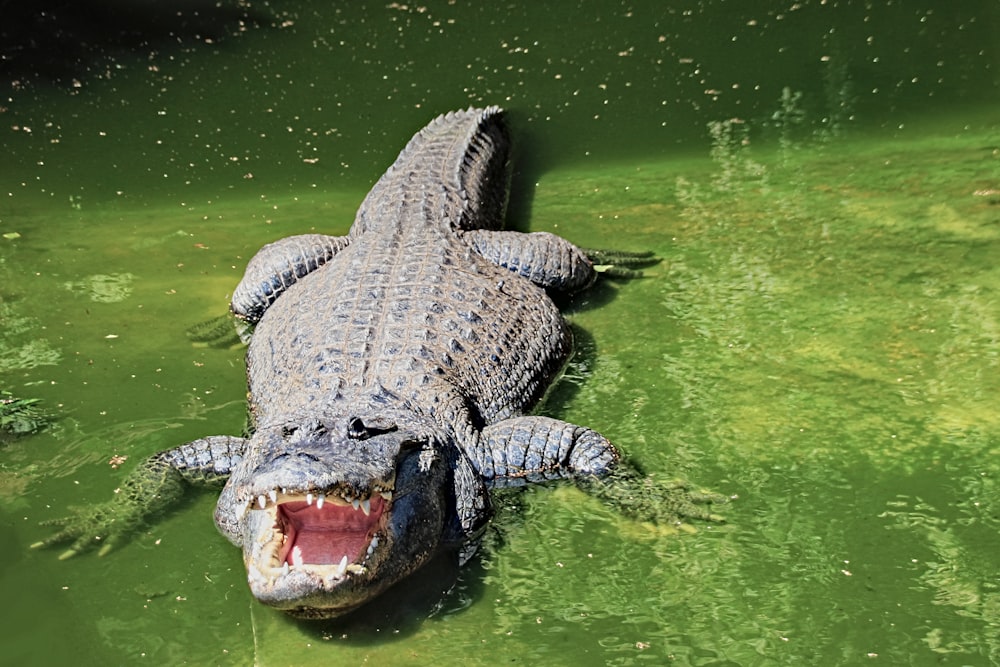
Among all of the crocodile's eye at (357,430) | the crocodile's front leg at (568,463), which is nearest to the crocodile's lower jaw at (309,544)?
the crocodile's eye at (357,430)

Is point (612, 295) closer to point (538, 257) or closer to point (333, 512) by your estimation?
point (538, 257)

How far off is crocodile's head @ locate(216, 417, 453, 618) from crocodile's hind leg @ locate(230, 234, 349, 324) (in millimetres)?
1800

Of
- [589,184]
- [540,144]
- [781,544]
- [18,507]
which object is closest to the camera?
[781,544]

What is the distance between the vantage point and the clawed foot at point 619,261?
5664 mm

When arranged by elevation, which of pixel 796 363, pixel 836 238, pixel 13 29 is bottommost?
pixel 796 363

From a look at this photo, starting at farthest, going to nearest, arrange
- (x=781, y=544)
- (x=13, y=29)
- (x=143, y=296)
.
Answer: (x=13, y=29) < (x=143, y=296) < (x=781, y=544)

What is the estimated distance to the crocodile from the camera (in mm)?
3270

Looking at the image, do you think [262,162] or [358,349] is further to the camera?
[262,162]

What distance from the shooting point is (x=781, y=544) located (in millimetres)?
3654

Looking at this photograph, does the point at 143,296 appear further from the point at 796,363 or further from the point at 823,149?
the point at 823,149

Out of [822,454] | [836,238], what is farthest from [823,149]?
[822,454]

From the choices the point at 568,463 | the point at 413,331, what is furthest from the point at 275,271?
the point at 568,463

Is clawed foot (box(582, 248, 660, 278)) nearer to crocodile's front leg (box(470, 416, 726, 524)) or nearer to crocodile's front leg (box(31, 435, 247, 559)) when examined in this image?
crocodile's front leg (box(470, 416, 726, 524))

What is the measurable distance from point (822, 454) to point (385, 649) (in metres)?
1.89
